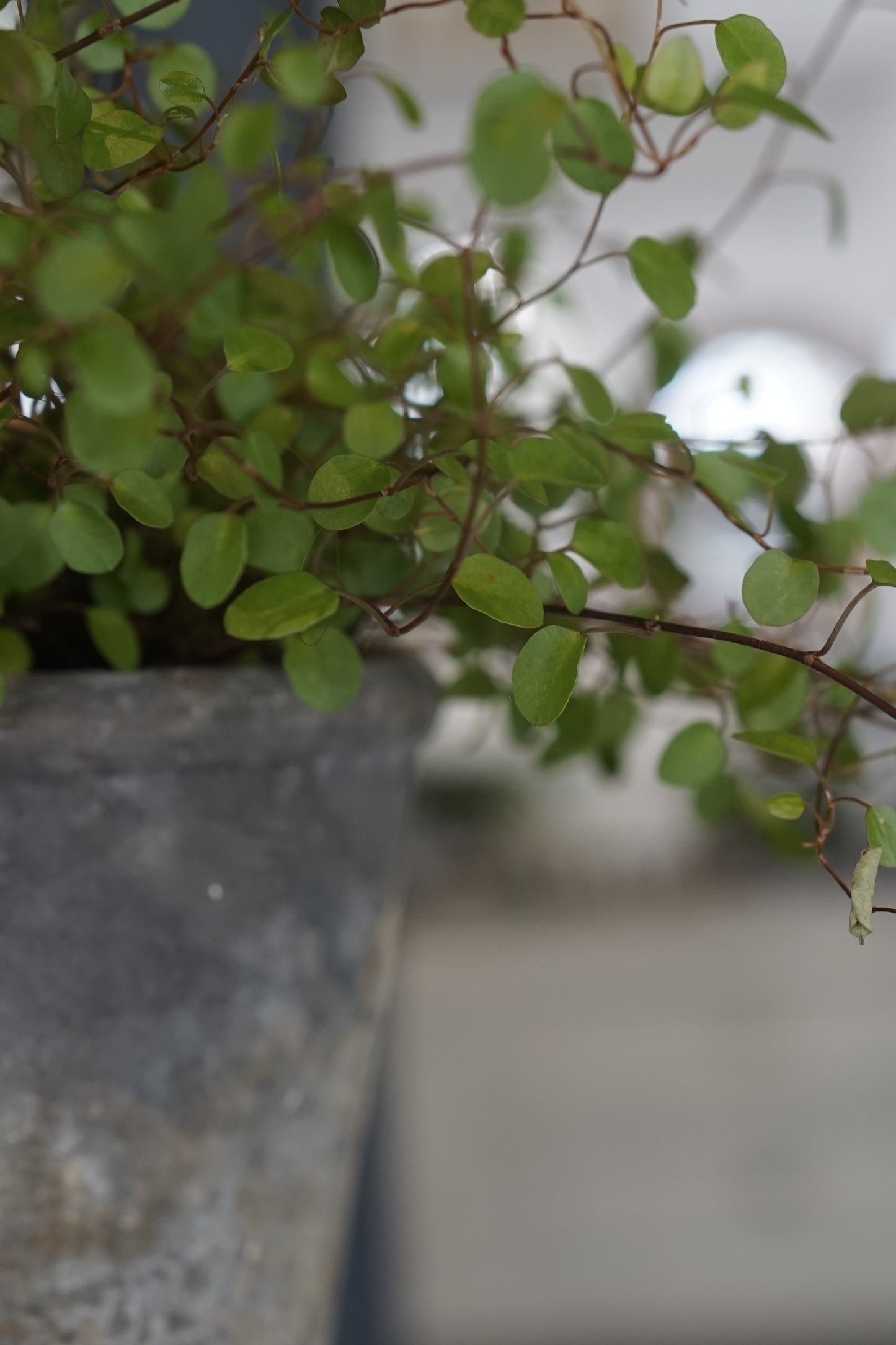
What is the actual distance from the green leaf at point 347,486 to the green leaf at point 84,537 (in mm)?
47

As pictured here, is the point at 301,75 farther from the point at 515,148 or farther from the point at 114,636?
the point at 114,636

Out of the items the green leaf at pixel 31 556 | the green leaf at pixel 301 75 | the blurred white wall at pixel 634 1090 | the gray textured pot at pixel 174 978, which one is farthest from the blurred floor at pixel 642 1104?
the green leaf at pixel 301 75

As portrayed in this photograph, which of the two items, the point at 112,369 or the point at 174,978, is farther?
the point at 174,978

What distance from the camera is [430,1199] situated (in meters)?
1.13

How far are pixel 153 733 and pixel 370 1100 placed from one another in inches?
7.5

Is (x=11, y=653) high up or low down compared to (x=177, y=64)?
down

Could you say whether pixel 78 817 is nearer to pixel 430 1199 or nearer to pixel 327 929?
pixel 327 929

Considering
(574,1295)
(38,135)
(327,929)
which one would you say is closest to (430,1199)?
(574,1295)

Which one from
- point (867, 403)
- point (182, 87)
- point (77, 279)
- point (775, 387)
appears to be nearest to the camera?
point (77, 279)

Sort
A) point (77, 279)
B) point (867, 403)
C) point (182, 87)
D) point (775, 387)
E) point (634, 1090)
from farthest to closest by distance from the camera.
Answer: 1. point (775, 387)
2. point (634, 1090)
3. point (867, 403)
4. point (182, 87)
5. point (77, 279)

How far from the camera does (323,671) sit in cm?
25

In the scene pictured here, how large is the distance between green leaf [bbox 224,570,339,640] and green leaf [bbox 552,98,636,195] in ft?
0.32

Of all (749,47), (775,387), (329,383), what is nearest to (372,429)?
(329,383)

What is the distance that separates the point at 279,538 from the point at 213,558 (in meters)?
0.02
